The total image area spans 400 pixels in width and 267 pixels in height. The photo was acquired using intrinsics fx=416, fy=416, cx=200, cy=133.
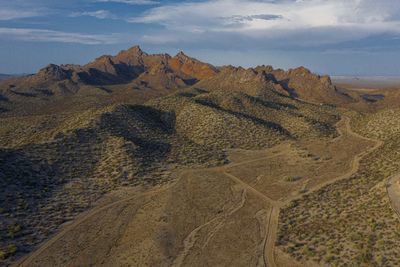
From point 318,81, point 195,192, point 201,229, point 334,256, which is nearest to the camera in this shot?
point 334,256

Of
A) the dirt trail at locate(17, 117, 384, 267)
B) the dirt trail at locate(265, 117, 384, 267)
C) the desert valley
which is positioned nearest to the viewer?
the dirt trail at locate(265, 117, 384, 267)

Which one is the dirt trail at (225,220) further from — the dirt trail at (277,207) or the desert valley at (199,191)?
the desert valley at (199,191)

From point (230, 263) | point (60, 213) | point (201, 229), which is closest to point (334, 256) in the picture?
A: point (230, 263)

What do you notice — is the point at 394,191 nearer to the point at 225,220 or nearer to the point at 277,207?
the point at 277,207

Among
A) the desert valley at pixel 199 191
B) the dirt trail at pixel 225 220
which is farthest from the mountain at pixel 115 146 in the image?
the dirt trail at pixel 225 220

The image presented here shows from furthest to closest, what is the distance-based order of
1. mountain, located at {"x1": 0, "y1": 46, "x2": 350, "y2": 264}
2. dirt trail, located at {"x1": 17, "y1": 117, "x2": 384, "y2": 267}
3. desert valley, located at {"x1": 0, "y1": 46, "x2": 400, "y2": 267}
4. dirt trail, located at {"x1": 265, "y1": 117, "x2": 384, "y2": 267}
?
mountain, located at {"x1": 0, "y1": 46, "x2": 350, "y2": 264} → desert valley, located at {"x1": 0, "y1": 46, "x2": 400, "y2": 267} → dirt trail, located at {"x1": 17, "y1": 117, "x2": 384, "y2": 267} → dirt trail, located at {"x1": 265, "y1": 117, "x2": 384, "y2": 267}

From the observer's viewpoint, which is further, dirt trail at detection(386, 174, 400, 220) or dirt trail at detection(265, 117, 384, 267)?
dirt trail at detection(386, 174, 400, 220)

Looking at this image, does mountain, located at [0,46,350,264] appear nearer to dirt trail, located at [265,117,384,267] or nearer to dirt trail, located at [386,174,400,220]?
dirt trail, located at [265,117,384,267]

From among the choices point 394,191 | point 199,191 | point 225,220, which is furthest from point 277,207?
point 394,191

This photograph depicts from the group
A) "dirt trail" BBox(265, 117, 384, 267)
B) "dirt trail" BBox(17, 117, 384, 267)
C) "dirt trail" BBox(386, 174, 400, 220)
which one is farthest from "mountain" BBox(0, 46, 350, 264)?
"dirt trail" BBox(386, 174, 400, 220)

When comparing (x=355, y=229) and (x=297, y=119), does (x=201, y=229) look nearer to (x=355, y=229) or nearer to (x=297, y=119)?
(x=355, y=229)
